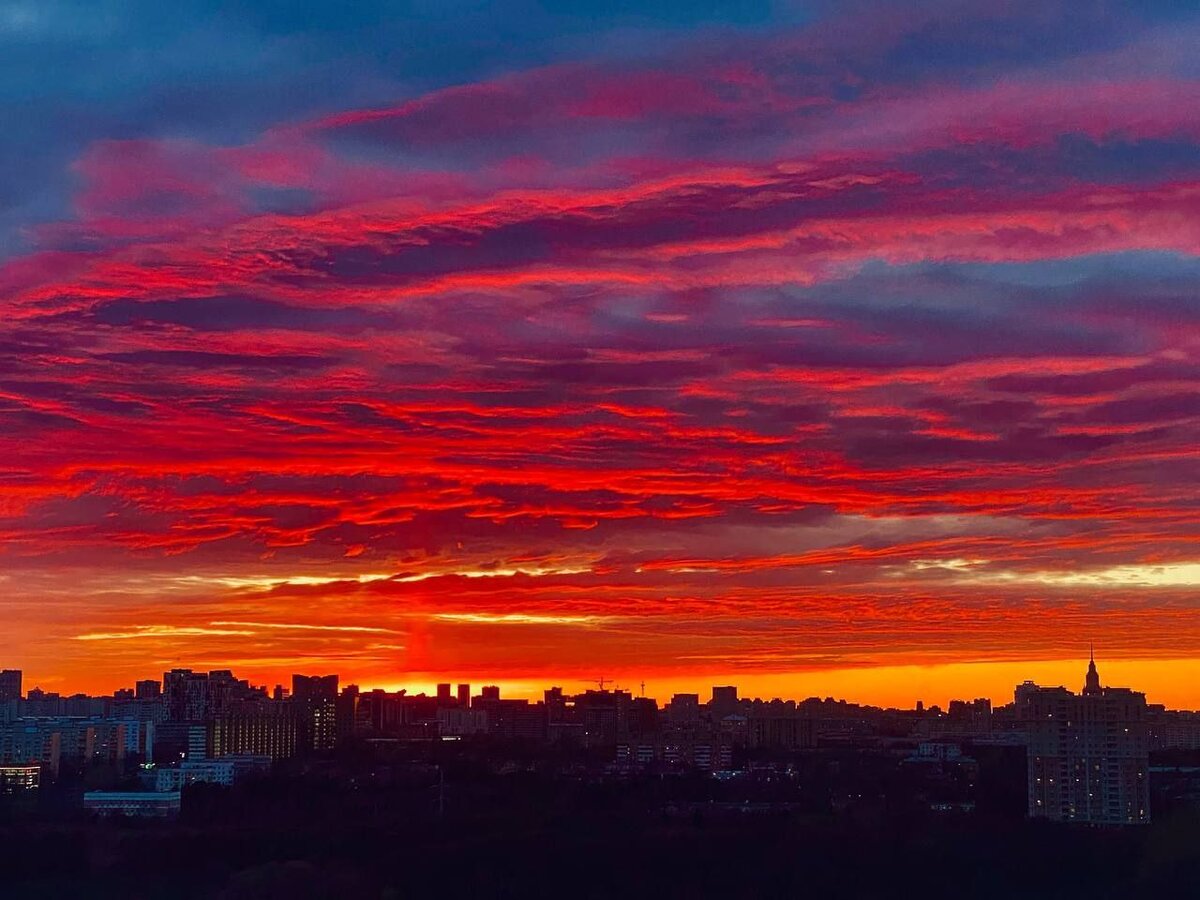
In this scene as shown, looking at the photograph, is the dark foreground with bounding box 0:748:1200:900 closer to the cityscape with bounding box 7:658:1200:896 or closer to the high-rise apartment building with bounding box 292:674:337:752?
the cityscape with bounding box 7:658:1200:896

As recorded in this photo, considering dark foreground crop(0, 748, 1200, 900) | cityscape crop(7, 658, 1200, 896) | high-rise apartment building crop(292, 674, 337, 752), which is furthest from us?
high-rise apartment building crop(292, 674, 337, 752)

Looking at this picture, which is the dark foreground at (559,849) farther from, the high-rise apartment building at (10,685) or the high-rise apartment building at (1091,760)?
the high-rise apartment building at (10,685)

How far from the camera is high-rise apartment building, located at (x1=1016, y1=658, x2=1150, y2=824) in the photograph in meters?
29.4

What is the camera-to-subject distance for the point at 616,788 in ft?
96.8

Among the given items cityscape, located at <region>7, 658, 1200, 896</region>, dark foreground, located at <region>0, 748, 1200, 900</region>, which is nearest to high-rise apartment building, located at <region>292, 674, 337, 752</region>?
cityscape, located at <region>7, 658, 1200, 896</region>

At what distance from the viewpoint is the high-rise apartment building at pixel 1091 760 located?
29422 mm

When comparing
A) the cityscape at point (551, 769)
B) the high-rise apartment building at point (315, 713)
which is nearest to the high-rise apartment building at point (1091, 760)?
the cityscape at point (551, 769)

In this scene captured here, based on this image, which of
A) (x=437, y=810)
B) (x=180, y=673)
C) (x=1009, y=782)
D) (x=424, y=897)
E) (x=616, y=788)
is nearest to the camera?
(x=424, y=897)

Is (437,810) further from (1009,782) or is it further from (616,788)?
(1009,782)

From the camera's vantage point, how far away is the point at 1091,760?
3012 centimetres

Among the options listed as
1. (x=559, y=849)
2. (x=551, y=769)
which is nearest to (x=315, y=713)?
(x=551, y=769)

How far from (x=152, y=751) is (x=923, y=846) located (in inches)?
890

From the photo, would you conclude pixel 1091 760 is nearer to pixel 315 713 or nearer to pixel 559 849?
pixel 559 849

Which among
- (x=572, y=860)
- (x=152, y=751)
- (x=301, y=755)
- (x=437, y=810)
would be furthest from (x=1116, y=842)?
(x=152, y=751)
